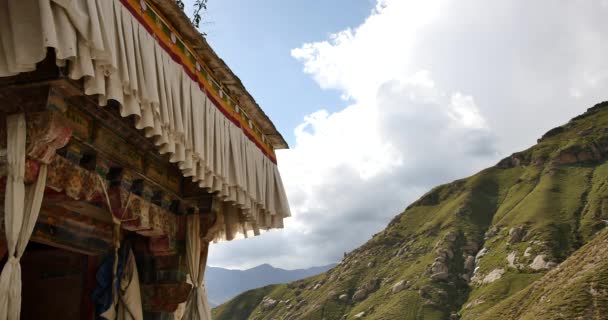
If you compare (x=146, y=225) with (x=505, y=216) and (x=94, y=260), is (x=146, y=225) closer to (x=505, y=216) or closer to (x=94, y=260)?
(x=94, y=260)

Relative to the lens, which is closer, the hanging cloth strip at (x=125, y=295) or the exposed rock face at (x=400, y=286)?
the hanging cloth strip at (x=125, y=295)

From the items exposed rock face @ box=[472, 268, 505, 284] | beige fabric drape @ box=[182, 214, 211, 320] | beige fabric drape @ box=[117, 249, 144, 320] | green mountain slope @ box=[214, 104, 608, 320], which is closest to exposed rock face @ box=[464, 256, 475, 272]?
green mountain slope @ box=[214, 104, 608, 320]

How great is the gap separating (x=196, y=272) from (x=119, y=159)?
216 centimetres

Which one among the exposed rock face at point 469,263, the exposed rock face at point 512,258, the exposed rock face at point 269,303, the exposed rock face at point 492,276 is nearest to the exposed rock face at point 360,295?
the exposed rock face at point 469,263

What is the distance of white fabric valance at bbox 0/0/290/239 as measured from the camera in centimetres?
356

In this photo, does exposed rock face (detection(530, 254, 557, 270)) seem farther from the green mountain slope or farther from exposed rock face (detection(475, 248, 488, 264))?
exposed rock face (detection(475, 248, 488, 264))

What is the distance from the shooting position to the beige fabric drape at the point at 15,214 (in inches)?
161

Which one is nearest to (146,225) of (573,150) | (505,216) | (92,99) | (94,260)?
(94,260)

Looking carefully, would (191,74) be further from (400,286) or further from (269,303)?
(269,303)

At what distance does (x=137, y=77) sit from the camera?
14.7 ft

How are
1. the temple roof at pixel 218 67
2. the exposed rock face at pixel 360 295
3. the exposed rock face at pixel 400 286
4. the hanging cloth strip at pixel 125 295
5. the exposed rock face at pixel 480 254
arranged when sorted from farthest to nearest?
the exposed rock face at pixel 360 295
the exposed rock face at pixel 480 254
the exposed rock face at pixel 400 286
the hanging cloth strip at pixel 125 295
the temple roof at pixel 218 67

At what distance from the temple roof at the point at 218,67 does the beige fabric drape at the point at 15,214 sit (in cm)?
177

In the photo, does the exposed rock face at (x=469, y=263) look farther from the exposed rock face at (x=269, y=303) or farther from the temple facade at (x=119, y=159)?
the temple facade at (x=119, y=159)

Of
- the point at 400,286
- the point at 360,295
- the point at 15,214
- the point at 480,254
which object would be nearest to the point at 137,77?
the point at 15,214
